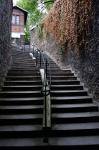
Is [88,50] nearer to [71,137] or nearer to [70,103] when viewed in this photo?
[70,103]

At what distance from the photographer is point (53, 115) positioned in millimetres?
8359

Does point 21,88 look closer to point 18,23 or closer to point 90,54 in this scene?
point 90,54

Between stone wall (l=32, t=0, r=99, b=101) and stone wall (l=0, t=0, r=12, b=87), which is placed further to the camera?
stone wall (l=0, t=0, r=12, b=87)

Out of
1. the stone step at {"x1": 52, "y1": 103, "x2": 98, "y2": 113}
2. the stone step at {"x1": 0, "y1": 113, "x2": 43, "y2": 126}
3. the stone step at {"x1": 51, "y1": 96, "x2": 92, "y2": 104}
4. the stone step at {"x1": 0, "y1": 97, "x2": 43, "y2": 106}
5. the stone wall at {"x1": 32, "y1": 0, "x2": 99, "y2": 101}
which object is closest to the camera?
the stone step at {"x1": 0, "y1": 113, "x2": 43, "y2": 126}

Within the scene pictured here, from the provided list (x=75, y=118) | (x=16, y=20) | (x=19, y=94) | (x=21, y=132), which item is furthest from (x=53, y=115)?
(x=16, y=20)

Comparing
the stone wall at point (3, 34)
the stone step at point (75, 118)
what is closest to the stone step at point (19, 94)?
the stone wall at point (3, 34)

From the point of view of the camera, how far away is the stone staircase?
710 cm

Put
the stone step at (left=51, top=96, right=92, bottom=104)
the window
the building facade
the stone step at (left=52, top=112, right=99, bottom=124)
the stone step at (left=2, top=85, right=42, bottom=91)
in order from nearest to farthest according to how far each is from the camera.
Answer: the stone step at (left=52, top=112, right=99, bottom=124) < the stone step at (left=51, top=96, right=92, bottom=104) < the stone step at (left=2, top=85, right=42, bottom=91) < the building facade < the window

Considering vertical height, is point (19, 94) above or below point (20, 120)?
above

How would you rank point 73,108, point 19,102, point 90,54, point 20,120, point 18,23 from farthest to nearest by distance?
1. point 18,23
2. point 90,54
3. point 19,102
4. point 73,108
5. point 20,120

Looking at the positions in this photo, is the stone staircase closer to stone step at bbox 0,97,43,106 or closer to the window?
stone step at bbox 0,97,43,106

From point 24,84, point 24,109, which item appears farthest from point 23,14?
point 24,109

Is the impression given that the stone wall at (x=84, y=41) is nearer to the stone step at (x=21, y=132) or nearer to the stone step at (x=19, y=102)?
the stone step at (x=19, y=102)

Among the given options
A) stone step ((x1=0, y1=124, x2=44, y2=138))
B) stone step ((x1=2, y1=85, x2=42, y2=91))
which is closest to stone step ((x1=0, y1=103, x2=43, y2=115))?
stone step ((x1=0, y1=124, x2=44, y2=138))
